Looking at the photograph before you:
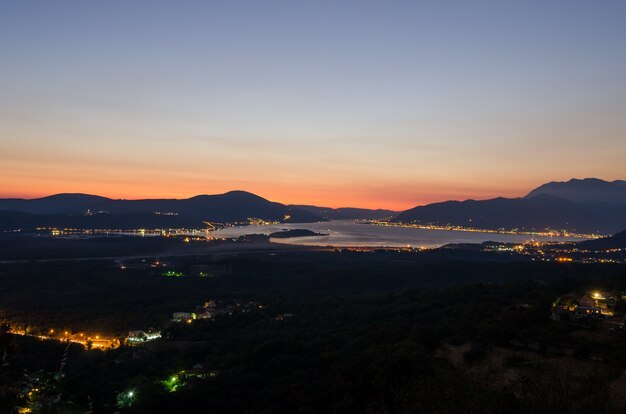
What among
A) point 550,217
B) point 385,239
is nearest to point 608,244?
point 385,239

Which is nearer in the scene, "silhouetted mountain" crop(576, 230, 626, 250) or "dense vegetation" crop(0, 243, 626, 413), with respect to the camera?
→ "dense vegetation" crop(0, 243, 626, 413)

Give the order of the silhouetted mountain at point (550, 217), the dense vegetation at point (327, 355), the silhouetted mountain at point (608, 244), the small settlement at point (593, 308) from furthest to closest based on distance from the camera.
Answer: the silhouetted mountain at point (550, 217) < the silhouetted mountain at point (608, 244) < the small settlement at point (593, 308) < the dense vegetation at point (327, 355)

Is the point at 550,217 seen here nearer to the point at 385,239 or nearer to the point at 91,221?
the point at 385,239

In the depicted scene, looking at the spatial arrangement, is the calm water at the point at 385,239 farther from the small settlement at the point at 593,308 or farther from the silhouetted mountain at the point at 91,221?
the small settlement at the point at 593,308

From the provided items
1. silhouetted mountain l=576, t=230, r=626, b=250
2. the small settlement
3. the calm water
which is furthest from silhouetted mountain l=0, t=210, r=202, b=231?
the small settlement

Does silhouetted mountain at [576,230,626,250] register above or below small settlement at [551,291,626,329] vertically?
above

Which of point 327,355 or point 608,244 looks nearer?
point 327,355

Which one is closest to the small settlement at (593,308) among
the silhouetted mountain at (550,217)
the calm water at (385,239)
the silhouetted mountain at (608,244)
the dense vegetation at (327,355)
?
the dense vegetation at (327,355)

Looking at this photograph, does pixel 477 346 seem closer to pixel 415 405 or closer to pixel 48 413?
pixel 415 405

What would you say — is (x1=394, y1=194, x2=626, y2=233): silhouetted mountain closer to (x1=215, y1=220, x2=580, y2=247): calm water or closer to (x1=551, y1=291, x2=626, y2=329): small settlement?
(x1=215, y1=220, x2=580, y2=247): calm water

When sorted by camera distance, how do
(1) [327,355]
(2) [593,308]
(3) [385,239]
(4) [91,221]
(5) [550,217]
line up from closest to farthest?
(1) [327,355]
(2) [593,308]
(3) [385,239]
(4) [91,221]
(5) [550,217]

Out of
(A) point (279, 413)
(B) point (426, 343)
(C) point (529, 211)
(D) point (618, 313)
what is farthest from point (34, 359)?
(C) point (529, 211)
